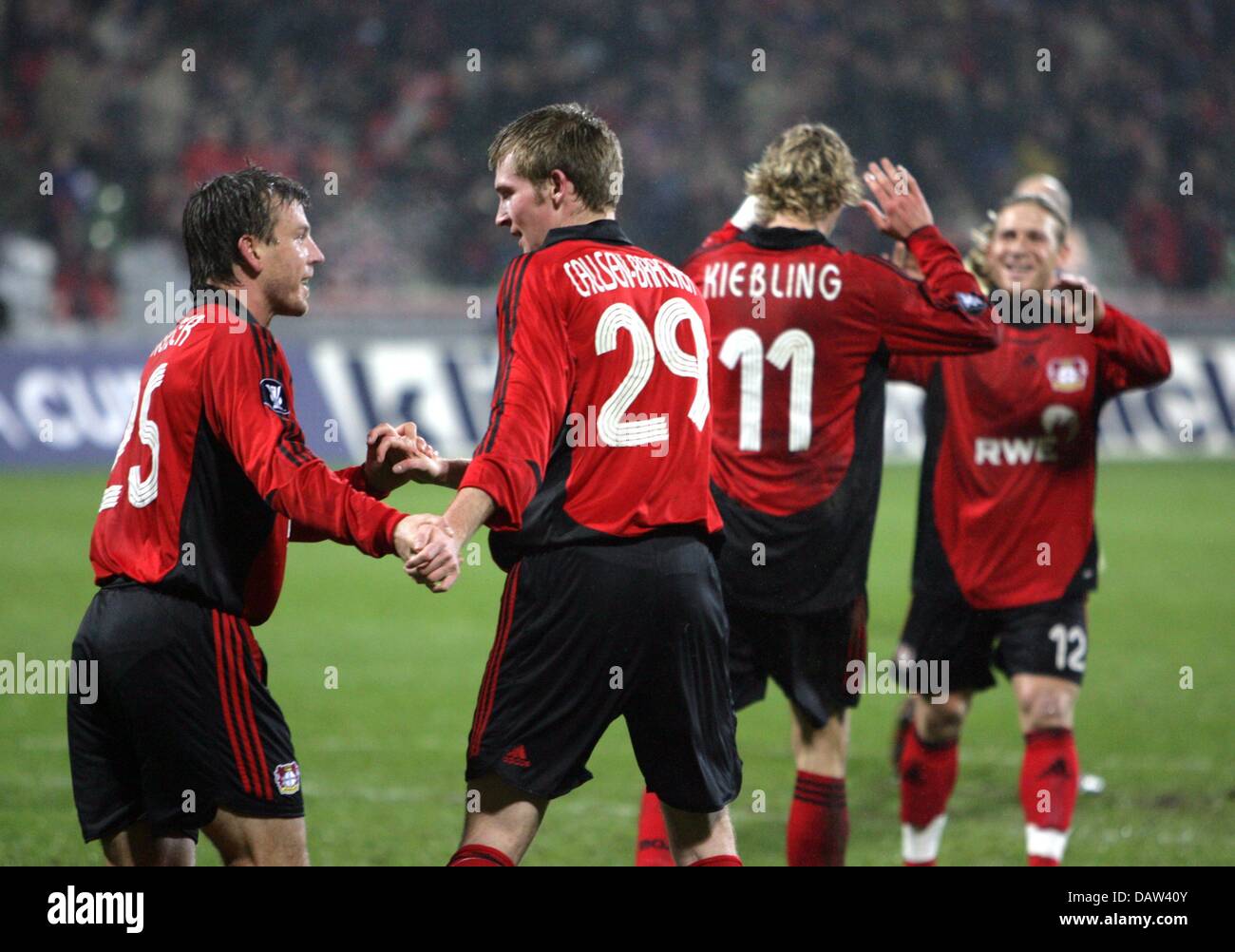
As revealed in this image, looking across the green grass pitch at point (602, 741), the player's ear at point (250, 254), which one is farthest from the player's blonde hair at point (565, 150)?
the green grass pitch at point (602, 741)

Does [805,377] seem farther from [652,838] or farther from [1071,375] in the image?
[652,838]

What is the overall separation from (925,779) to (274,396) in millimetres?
2639

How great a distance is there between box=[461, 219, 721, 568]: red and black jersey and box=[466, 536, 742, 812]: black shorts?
7 cm

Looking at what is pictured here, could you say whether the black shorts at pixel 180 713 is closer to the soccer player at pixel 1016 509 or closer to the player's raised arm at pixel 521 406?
the player's raised arm at pixel 521 406

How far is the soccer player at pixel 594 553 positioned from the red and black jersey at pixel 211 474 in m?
0.39

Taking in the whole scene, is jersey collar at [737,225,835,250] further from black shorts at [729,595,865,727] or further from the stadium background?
the stadium background

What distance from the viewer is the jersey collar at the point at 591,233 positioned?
3.40m

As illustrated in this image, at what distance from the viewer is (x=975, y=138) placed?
64.2ft

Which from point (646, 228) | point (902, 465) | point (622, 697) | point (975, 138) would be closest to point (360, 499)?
point (622, 697)

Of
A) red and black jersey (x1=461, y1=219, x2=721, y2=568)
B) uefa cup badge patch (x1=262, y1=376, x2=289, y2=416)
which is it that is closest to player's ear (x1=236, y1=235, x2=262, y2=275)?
uefa cup badge patch (x1=262, y1=376, x2=289, y2=416)

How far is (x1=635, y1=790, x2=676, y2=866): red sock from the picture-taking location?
175 inches

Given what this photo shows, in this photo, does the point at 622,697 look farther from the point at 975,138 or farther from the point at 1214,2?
the point at 1214,2

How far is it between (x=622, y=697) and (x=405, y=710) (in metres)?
4.45

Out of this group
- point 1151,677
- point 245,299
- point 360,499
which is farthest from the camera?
point 1151,677
